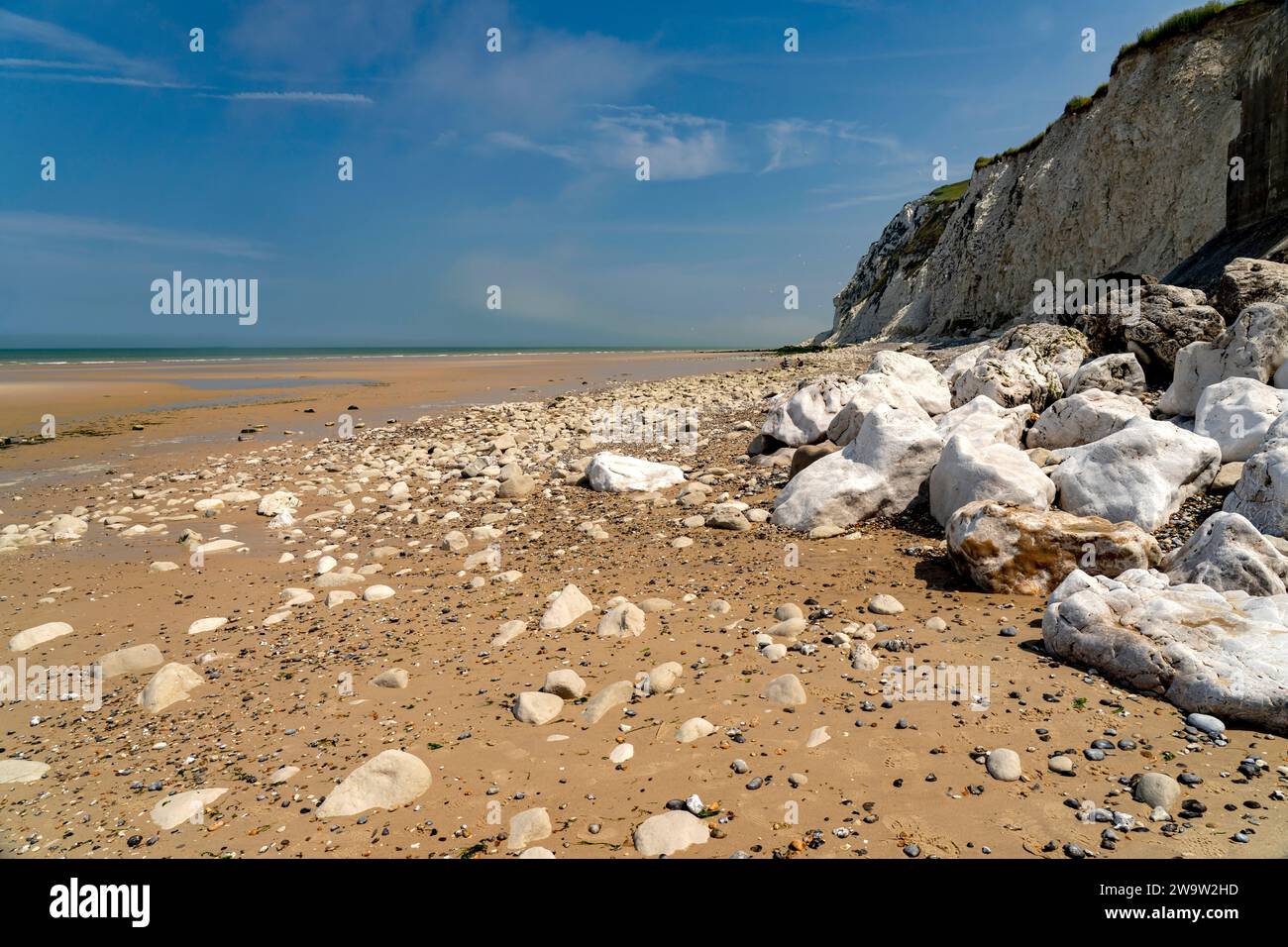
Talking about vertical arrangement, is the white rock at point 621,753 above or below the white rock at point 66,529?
below

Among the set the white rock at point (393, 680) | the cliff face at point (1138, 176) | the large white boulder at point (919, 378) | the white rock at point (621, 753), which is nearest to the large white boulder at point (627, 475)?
the large white boulder at point (919, 378)

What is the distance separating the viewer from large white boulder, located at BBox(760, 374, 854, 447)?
948 cm

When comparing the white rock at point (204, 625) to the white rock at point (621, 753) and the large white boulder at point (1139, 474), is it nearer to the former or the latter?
the white rock at point (621, 753)

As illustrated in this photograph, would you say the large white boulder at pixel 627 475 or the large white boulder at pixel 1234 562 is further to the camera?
the large white boulder at pixel 627 475

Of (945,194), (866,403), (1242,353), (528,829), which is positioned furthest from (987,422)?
(945,194)

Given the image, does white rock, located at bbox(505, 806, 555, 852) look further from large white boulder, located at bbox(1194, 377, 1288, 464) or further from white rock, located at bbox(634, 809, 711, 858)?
large white boulder, located at bbox(1194, 377, 1288, 464)

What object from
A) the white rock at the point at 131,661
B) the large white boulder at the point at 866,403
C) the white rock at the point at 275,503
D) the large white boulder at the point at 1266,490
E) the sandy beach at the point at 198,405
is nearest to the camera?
the white rock at the point at 131,661

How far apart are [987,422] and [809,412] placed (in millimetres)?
2334

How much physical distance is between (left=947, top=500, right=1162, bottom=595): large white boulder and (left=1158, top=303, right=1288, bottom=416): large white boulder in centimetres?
391

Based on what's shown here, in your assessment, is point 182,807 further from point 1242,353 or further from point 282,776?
point 1242,353

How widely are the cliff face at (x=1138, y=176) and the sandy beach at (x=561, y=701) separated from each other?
21055mm

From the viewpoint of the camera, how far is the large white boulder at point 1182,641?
10.8 ft

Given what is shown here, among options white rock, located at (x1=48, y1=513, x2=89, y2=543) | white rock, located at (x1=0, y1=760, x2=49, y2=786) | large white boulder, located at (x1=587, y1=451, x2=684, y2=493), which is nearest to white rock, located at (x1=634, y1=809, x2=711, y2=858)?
white rock, located at (x1=0, y1=760, x2=49, y2=786)
